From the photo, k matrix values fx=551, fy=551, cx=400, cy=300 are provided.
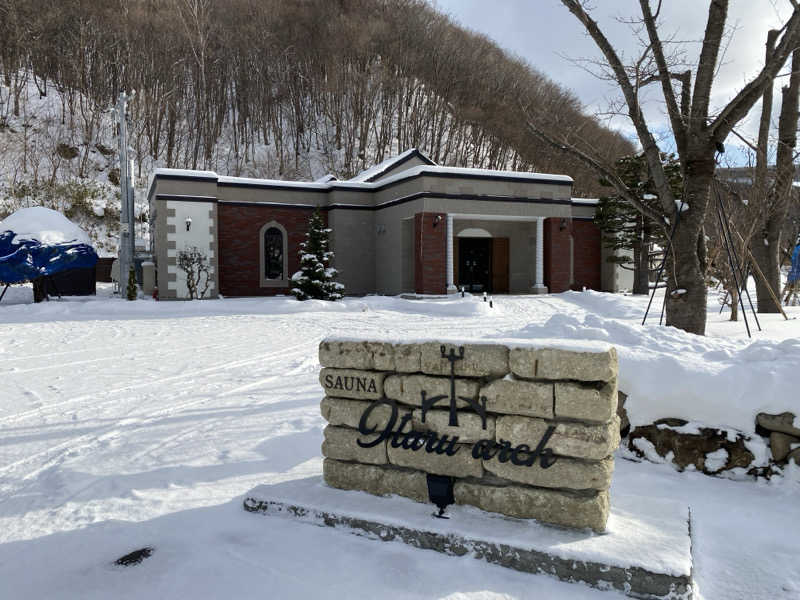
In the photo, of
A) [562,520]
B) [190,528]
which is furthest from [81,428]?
[562,520]

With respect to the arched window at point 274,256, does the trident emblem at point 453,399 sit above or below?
below

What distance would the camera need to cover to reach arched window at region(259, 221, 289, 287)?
2367 cm

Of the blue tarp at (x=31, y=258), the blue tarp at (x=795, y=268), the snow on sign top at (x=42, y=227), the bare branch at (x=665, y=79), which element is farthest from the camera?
the snow on sign top at (x=42, y=227)

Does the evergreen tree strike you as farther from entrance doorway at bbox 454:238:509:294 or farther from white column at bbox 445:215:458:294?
white column at bbox 445:215:458:294

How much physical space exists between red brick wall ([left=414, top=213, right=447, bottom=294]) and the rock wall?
16738 mm

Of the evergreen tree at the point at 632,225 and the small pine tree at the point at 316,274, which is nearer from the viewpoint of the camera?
the small pine tree at the point at 316,274

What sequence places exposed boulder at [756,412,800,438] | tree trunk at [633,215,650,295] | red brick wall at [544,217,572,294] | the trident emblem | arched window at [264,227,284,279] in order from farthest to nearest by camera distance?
tree trunk at [633,215,650,295]
arched window at [264,227,284,279]
red brick wall at [544,217,572,294]
exposed boulder at [756,412,800,438]
the trident emblem

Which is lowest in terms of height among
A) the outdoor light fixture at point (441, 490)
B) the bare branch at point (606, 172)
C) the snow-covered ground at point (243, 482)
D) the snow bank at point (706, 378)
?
the snow-covered ground at point (243, 482)

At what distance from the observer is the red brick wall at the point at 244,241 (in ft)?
75.8

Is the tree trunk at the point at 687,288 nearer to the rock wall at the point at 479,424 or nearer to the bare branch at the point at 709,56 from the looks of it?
the bare branch at the point at 709,56

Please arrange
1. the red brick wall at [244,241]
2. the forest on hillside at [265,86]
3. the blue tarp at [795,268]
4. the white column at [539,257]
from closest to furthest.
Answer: the blue tarp at [795,268], the white column at [539,257], the red brick wall at [244,241], the forest on hillside at [265,86]

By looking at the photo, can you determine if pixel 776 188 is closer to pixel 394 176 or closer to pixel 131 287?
pixel 394 176

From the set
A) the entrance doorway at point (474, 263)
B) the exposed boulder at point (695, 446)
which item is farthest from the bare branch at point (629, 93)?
the entrance doorway at point (474, 263)

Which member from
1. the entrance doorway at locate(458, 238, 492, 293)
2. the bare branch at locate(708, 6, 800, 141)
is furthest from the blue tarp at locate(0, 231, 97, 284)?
the bare branch at locate(708, 6, 800, 141)
